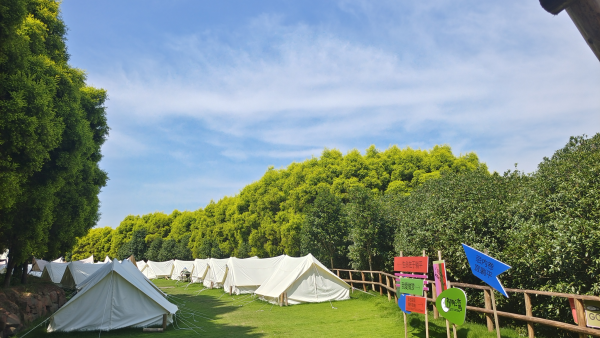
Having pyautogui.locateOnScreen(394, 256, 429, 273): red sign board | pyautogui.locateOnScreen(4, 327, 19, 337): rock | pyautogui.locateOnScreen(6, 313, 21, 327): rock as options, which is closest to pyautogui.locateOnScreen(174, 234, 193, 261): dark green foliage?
pyautogui.locateOnScreen(6, 313, 21, 327): rock

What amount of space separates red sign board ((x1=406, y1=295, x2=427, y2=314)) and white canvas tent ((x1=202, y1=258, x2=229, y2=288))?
18.4 m

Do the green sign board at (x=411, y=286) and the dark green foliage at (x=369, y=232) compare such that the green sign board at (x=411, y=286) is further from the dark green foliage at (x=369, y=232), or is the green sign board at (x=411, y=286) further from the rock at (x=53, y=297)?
the rock at (x=53, y=297)

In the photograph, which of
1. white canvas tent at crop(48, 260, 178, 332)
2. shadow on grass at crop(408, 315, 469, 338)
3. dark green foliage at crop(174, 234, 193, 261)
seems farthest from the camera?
dark green foliage at crop(174, 234, 193, 261)

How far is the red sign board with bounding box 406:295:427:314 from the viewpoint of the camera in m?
7.13

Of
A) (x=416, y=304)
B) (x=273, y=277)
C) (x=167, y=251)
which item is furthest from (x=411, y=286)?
(x=167, y=251)

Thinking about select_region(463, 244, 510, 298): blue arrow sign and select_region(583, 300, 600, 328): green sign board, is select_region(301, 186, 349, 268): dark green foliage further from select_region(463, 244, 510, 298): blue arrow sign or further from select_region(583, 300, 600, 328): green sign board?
select_region(583, 300, 600, 328): green sign board

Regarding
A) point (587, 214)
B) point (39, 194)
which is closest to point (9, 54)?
point (39, 194)

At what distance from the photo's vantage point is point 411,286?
758 cm

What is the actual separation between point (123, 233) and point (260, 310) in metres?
56.3

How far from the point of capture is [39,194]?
34.9 ft

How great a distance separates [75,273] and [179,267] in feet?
51.6

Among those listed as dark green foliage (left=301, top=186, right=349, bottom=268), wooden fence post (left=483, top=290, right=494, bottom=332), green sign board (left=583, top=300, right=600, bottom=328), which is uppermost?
dark green foliage (left=301, top=186, right=349, bottom=268)

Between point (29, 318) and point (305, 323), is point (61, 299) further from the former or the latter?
point (305, 323)

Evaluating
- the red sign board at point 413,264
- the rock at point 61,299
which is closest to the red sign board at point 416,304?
the red sign board at point 413,264
